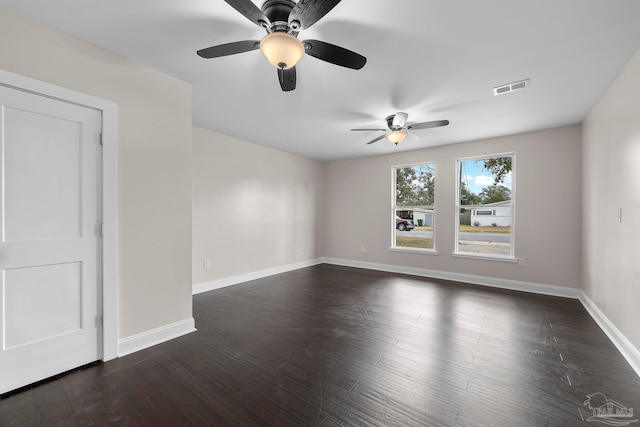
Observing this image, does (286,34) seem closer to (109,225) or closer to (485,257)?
(109,225)

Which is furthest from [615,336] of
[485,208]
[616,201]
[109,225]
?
[109,225]

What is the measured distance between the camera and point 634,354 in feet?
6.98

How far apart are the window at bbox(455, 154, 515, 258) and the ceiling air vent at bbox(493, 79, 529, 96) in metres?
2.12

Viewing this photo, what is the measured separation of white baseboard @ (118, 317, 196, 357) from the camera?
90.0 inches

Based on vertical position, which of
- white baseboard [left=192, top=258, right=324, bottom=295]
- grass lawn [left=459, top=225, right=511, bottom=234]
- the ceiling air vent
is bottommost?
white baseboard [left=192, top=258, right=324, bottom=295]

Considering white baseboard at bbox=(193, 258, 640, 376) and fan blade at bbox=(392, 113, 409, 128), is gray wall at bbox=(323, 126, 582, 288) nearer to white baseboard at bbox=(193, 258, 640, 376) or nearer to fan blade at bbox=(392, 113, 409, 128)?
white baseboard at bbox=(193, 258, 640, 376)

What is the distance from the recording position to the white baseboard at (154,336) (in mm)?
2287

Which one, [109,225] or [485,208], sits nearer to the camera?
[109,225]

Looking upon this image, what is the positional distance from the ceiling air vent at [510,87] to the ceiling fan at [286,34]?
1855 mm

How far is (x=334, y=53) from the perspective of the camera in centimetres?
178

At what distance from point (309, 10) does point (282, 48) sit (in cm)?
26

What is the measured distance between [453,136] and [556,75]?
195 cm

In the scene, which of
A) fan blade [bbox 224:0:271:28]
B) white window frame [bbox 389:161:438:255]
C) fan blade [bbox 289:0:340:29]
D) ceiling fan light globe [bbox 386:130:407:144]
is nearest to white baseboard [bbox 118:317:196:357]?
fan blade [bbox 224:0:271:28]

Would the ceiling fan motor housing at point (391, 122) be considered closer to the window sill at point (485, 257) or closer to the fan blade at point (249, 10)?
the fan blade at point (249, 10)
